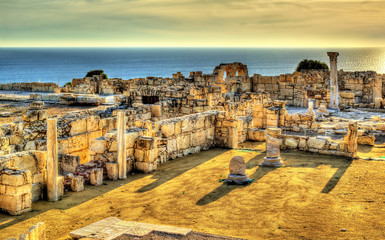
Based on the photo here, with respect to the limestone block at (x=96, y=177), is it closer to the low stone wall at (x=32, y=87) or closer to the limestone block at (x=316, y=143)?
the limestone block at (x=316, y=143)

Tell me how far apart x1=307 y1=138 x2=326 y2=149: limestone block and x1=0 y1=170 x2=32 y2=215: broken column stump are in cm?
870

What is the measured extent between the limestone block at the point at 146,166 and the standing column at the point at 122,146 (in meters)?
0.75

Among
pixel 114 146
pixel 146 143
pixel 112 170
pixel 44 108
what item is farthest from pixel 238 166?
pixel 44 108

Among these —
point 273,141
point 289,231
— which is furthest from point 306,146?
point 289,231

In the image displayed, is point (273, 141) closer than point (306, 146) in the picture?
Yes

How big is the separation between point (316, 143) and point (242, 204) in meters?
5.70

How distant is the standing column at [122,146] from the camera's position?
1109 cm

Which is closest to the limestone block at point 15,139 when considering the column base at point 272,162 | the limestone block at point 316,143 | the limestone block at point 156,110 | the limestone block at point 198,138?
the limestone block at point 198,138

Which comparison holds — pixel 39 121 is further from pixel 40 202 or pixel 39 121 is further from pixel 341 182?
pixel 341 182

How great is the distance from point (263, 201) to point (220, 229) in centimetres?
170

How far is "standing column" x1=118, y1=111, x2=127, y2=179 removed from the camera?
1109 centimetres

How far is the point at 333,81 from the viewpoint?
93.2ft

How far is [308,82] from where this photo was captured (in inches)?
1441

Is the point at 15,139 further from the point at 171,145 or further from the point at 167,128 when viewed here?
the point at 171,145
